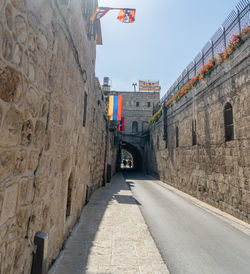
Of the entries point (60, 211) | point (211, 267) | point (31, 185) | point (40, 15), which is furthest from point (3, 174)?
point (211, 267)

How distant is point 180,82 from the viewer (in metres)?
12.4

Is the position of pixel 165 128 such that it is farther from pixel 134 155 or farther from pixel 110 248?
pixel 134 155

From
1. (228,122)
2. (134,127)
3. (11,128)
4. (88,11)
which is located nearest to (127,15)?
(88,11)

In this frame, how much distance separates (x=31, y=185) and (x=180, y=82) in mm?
12157

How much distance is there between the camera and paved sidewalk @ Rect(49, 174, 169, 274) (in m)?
2.88

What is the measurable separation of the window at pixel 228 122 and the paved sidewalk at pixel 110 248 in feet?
14.1

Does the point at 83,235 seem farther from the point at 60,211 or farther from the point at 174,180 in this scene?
the point at 174,180

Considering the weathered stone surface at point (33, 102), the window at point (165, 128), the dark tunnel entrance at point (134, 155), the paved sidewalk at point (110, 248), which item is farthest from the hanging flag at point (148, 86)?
the weathered stone surface at point (33, 102)

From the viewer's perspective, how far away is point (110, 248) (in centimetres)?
355

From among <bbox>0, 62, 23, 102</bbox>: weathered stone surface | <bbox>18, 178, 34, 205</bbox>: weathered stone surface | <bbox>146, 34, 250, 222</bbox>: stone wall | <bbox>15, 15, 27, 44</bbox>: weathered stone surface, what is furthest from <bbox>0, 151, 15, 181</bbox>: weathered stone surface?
<bbox>146, 34, 250, 222</bbox>: stone wall

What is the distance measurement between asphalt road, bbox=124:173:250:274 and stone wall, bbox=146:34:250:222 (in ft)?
3.57

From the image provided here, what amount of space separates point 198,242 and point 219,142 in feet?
14.1

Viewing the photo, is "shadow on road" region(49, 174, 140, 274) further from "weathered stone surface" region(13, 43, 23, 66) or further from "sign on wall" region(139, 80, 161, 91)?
"sign on wall" region(139, 80, 161, 91)

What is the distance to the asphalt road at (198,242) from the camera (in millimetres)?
3193
